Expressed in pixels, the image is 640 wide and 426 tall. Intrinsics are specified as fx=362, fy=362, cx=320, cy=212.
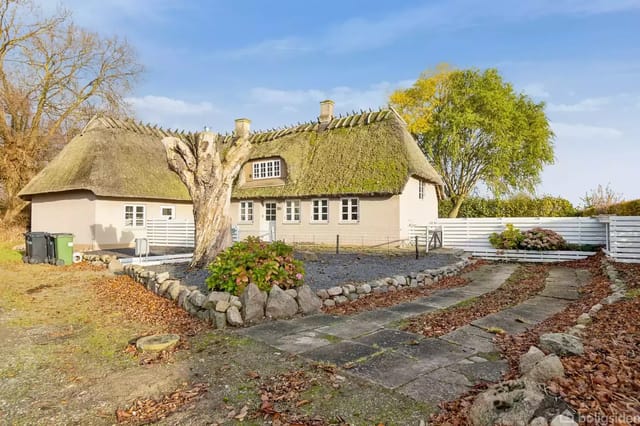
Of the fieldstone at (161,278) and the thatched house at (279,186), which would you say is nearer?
the fieldstone at (161,278)

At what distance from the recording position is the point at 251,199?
72.8 ft

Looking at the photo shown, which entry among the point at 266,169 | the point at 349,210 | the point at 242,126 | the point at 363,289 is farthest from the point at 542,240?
the point at 242,126

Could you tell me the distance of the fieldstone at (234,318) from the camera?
5.90 m

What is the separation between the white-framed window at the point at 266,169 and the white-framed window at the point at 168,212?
5352 mm

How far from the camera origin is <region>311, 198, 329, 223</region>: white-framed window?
19.8 m

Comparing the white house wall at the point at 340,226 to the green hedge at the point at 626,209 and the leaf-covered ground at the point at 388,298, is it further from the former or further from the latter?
the green hedge at the point at 626,209

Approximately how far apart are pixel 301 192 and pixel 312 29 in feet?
31.0

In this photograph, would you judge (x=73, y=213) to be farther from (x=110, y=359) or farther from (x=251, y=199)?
(x=110, y=359)

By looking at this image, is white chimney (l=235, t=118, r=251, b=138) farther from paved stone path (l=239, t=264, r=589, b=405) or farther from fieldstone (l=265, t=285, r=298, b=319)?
paved stone path (l=239, t=264, r=589, b=405)

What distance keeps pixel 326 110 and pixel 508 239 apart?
44.9 ft

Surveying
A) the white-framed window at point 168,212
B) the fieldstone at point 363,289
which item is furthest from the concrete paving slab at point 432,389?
the white-framed window at point 168,212

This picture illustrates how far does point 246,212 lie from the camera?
22.6m

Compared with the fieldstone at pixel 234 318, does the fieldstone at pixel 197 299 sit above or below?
above

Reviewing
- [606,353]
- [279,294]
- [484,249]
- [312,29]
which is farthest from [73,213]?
[606,353]
